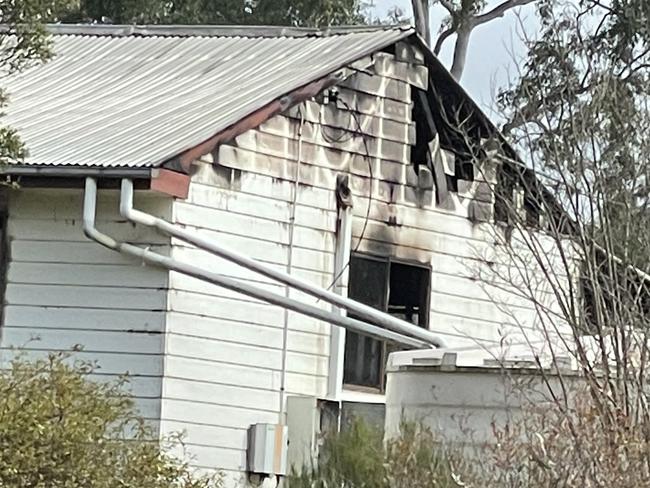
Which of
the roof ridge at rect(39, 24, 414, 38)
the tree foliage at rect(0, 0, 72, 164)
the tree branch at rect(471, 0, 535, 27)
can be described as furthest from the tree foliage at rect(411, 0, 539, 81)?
the tree foliage at rect(0, 0, 72, 164)

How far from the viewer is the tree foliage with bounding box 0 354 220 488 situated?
925 centimetres

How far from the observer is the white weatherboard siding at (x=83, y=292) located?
13906mm

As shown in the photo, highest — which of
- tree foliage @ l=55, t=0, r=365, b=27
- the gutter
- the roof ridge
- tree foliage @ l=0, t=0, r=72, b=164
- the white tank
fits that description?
tree foliage @ l=55, t=0, r=365, b=27

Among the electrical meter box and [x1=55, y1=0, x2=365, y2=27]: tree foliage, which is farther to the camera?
[x1=55, y1=0, x2=365, y2=27]: tree foliage

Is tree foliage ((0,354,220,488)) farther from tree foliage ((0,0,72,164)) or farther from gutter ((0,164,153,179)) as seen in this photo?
gutter ((0,164,153,179))

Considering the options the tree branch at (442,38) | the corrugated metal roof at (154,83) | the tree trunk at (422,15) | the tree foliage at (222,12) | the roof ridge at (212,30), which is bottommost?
the corrugated metal roof at (154,83)

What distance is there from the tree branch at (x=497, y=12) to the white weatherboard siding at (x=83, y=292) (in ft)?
61.6

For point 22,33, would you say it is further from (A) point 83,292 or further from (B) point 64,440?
(A) point 83,292

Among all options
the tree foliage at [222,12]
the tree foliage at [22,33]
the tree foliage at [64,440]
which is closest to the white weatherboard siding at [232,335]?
the tree foliage at [64,440]

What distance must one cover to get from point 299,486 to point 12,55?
12.7ft

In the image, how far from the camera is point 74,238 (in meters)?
14.2

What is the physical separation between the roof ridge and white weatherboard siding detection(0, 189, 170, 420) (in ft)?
12.2

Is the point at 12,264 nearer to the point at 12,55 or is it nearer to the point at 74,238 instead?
the point at 74,238

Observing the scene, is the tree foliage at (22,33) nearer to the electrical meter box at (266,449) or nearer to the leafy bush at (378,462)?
the leafy bush at (378,462)
